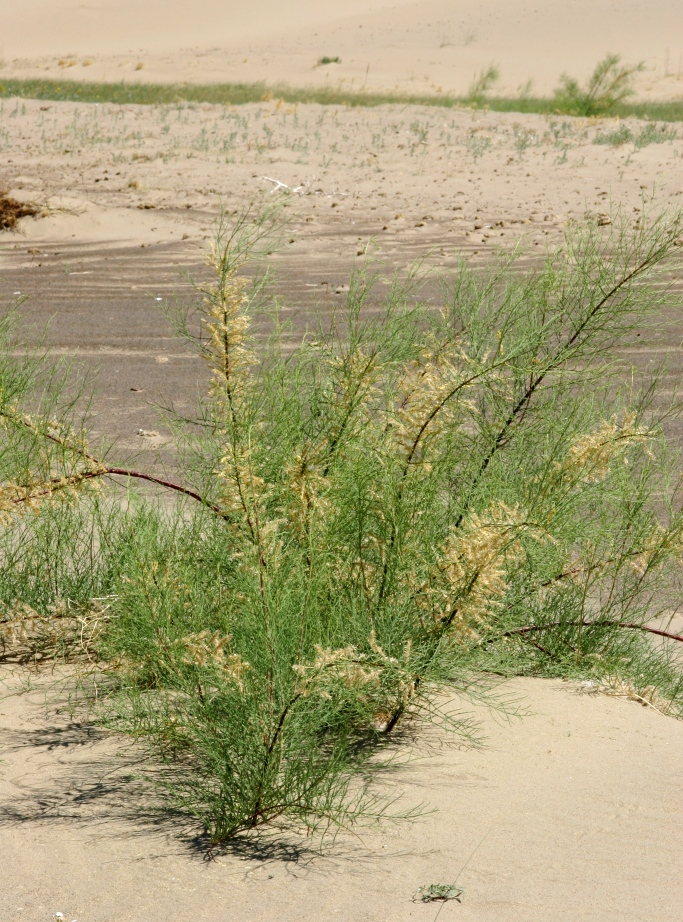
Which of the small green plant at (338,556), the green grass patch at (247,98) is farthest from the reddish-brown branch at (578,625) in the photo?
the green grass patch at (247,98)

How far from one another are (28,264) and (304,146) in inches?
263

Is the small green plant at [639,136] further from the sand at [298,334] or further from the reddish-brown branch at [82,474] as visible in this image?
the reddish-brown branch at [82,474]

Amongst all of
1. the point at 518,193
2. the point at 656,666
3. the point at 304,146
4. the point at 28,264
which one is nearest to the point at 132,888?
the point at 656,666

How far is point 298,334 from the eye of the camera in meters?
8.14

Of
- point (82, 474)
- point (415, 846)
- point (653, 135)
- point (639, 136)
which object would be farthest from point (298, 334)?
point (639, 136)

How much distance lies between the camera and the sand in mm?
2674

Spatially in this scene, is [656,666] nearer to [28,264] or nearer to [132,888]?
[132,888]

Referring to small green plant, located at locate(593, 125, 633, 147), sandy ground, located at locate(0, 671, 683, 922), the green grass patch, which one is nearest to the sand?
sandy ground, located at locate(0, 671, 683, 922)

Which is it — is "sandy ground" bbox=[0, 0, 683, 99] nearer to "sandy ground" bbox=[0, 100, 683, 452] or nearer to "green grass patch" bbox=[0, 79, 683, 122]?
Answer: "green grass patch" bbox=[0, 79, 683, 122]

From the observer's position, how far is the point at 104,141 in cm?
1839

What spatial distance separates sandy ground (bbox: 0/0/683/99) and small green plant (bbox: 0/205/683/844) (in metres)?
34.0

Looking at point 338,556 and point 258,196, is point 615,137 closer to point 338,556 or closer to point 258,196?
point 258,196

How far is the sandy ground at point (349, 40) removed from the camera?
41.4 m

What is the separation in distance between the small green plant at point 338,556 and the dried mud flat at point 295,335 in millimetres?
134
